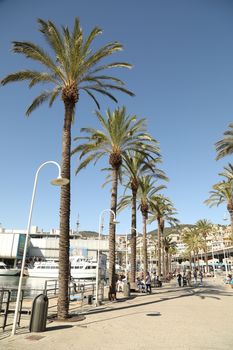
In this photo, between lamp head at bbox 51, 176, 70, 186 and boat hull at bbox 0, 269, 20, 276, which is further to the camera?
Answer: boat hull at bbox 0, 269, 20, 276

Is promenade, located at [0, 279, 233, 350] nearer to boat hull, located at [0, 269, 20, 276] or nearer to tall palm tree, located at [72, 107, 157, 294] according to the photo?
tall palm tree, located at [72, 107, 157, 294]

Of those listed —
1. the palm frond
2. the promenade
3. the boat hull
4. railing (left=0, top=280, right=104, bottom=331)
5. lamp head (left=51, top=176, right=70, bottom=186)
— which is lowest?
the promenade

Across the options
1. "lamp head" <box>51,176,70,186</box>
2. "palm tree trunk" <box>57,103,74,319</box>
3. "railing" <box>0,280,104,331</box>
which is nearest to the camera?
"lamp head" <box>51,176,70,186</box>

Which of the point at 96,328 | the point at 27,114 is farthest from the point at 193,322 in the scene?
the point at 27,114

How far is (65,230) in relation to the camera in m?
13.4

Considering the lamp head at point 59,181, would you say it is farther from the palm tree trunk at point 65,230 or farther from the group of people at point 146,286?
the group of people at point 146,286

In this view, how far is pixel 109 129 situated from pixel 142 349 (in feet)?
58.1

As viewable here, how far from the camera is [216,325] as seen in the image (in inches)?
437

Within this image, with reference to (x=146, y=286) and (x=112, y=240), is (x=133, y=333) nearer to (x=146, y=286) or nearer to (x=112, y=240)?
(x=112, y=240)

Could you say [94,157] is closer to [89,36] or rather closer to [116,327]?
[89,36]

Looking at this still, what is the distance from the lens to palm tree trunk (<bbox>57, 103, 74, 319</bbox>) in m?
12.4

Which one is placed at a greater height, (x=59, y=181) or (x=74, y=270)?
(x=59, y=181)

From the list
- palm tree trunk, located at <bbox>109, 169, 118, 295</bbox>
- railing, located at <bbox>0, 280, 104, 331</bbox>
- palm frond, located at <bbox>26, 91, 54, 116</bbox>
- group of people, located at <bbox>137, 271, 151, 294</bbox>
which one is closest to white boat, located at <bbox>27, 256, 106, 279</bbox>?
group of people, located at <bbox>137, 271, 151, 294</bbox>

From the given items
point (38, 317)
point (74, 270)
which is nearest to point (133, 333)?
point (38, 317)
